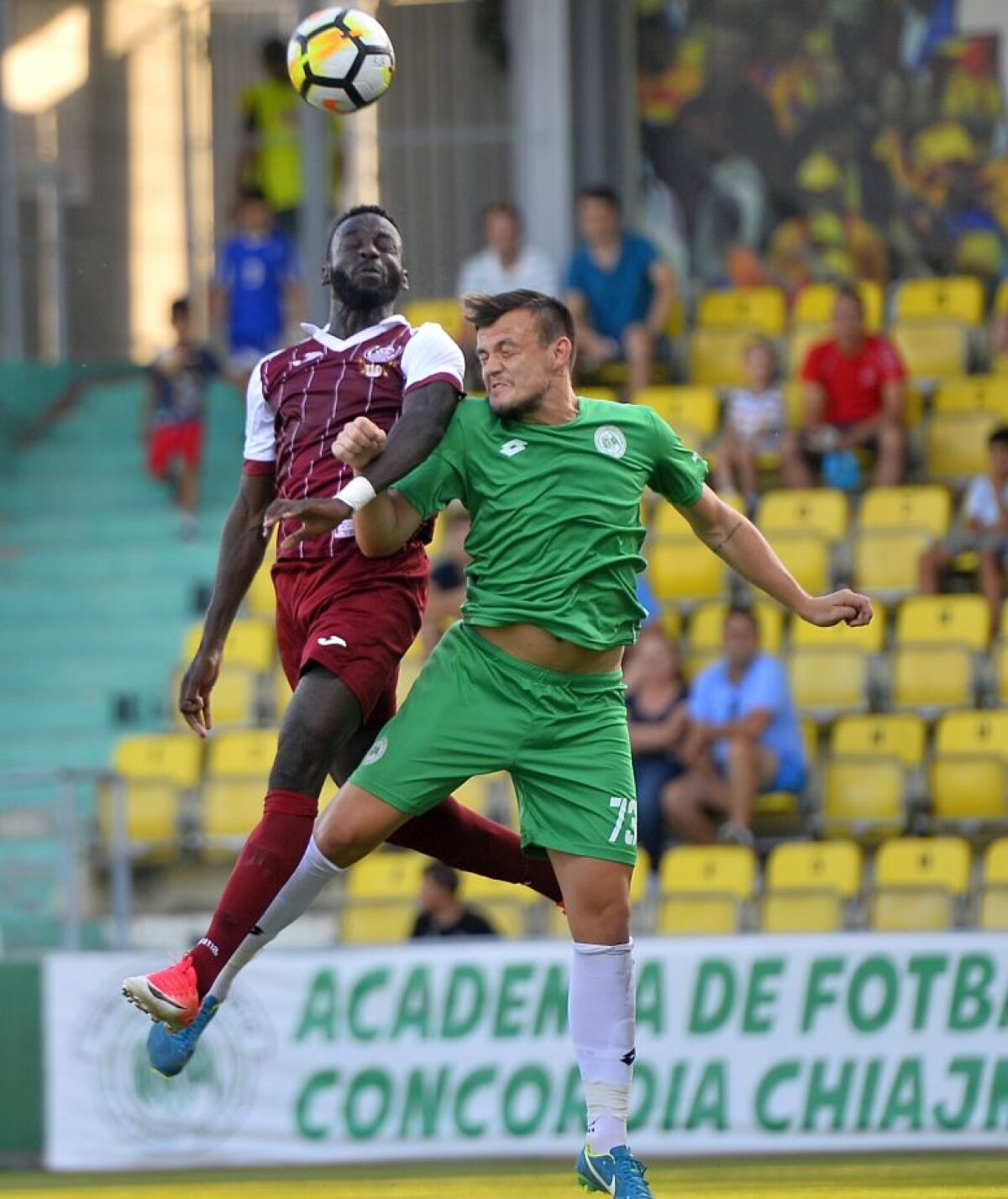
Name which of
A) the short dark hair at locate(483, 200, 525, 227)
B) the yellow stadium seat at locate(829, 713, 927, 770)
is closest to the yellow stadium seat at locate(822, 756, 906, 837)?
the yellow stadium seat at locate(829, 713, 927, 770)

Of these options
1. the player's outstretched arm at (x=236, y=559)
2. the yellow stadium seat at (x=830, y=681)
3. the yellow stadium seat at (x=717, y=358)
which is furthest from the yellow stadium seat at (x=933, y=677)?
the player's outstretched arm at (x=236, y=559)

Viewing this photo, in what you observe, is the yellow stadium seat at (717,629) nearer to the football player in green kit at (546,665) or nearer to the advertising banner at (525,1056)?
the advertising banner at (525,1056)

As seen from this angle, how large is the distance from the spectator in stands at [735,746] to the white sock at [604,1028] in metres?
4.94

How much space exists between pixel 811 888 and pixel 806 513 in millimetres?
2456

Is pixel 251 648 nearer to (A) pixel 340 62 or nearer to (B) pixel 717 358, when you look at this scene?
(B) pixel 717 358

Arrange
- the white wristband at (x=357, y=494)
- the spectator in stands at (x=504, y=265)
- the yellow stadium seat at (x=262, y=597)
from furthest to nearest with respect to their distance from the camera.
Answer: the spectator in stands at (x=504, y=265), the yellow stadium seat at (x=262, y=597), the white wristband at (x=357, y=494)

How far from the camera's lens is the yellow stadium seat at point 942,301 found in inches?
565

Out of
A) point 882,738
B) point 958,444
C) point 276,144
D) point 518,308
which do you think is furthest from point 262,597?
point 518,308

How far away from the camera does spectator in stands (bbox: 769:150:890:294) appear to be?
15.7 m

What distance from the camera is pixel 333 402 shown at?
6.71m

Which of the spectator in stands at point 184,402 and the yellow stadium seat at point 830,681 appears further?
the spectator in stands at point 184,402

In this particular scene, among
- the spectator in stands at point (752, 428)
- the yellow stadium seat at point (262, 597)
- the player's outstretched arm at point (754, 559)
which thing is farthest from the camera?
the yellow stadium seat at point (262, 597)

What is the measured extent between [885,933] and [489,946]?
64.9 inches

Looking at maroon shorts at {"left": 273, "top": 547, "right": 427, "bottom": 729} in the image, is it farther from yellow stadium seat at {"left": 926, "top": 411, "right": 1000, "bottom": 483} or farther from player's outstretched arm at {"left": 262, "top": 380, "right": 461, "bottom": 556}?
yellow stadium seat at {"left": 926, "top": 411, "right": 1000, "bottom": 483}
